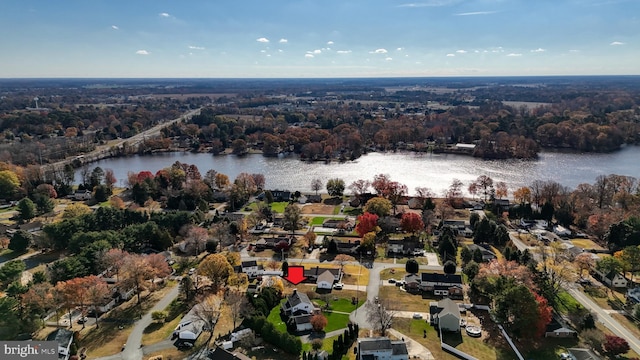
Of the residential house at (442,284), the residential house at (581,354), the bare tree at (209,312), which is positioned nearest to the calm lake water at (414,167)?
the residential house at (442,284)

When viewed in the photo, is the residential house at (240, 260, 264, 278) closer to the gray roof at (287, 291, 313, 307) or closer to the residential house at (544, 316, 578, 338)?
the gray roof at (287, 291, 313, 307)

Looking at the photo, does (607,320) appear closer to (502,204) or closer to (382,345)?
(382,345)

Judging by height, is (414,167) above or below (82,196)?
above

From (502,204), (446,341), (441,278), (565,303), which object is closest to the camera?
(446,341)

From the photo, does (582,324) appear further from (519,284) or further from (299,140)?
(299,140)

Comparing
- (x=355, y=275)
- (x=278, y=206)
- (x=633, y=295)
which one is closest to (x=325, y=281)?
(x=355, y=275)

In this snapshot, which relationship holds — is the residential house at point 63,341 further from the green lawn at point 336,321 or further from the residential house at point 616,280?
the residential house at point 616,280
